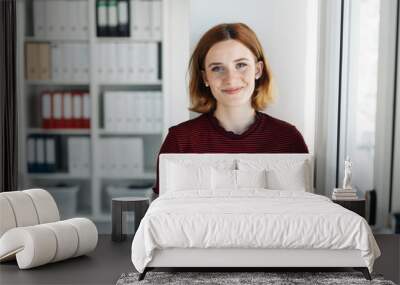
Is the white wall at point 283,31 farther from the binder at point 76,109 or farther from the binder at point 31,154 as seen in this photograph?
the binder at point 31,154

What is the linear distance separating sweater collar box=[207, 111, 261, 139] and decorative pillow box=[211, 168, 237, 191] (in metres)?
0.56

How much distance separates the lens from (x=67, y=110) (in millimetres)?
5590

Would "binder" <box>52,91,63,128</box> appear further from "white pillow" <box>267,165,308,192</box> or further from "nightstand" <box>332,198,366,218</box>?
"nightstand" <box>332,198,366,218</box>

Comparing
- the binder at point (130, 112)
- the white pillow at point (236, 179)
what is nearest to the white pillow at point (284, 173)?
the white pillow at point (236, 179)

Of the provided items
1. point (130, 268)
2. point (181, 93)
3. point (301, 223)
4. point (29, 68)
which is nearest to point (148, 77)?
point (181, 93)

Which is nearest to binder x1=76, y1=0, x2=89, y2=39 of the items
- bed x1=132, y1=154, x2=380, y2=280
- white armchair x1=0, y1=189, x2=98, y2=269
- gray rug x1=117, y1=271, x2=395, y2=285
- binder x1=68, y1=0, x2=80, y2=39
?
binder x1=68, y1=0, x2=80, y2=39

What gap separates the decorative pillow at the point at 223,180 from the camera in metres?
4.87

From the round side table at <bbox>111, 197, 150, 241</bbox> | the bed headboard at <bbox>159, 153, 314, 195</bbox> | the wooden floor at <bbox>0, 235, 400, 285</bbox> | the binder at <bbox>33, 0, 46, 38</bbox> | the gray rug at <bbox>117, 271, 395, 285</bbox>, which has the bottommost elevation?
the wooden floor at <bbox>0, 235, 400, 285</bbox>

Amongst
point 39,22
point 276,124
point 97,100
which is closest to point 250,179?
point 276,124

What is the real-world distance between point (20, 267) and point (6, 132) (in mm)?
1723

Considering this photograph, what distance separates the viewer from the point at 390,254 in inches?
180

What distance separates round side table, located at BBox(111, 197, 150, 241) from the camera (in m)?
4.99

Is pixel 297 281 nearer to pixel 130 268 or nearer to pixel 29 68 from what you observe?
pixel 130 268

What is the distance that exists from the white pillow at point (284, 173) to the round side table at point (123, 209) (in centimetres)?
85
